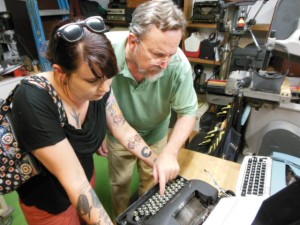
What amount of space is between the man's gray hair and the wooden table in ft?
2.02

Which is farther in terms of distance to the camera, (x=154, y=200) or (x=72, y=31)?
(x=154, y=200)

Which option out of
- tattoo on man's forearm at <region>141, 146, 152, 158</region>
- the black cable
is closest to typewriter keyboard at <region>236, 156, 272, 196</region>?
tattoo on man's forearm at <region>141, 146, 152, 158</region>

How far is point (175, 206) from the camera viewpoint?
2.35 feet

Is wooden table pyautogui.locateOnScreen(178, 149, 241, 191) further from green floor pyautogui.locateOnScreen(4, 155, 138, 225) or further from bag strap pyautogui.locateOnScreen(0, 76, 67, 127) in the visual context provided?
green floor pyautogui.locateOnScreen(4, 155, 138, 225)

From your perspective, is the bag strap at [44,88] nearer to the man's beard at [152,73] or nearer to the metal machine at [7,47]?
the man's beard at [152,73]

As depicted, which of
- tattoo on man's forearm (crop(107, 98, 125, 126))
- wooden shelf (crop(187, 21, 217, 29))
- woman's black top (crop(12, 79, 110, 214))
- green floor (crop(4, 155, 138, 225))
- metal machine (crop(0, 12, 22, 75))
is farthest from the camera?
wooden shelf (crop(187, 21, 217, 29))

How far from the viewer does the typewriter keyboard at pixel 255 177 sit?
0.86m

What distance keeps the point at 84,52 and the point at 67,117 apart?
22cm

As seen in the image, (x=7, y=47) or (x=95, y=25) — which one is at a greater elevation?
(x=95, y=25)

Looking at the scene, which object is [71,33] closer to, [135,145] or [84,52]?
[84,52]

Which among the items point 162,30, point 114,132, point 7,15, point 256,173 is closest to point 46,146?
point 114,132

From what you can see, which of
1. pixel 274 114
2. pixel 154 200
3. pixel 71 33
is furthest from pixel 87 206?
pixel 274 114

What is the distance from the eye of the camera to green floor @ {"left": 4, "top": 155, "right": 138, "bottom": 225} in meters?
1.72

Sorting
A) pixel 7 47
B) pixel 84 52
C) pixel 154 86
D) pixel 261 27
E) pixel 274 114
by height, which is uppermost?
pixel 84 52
